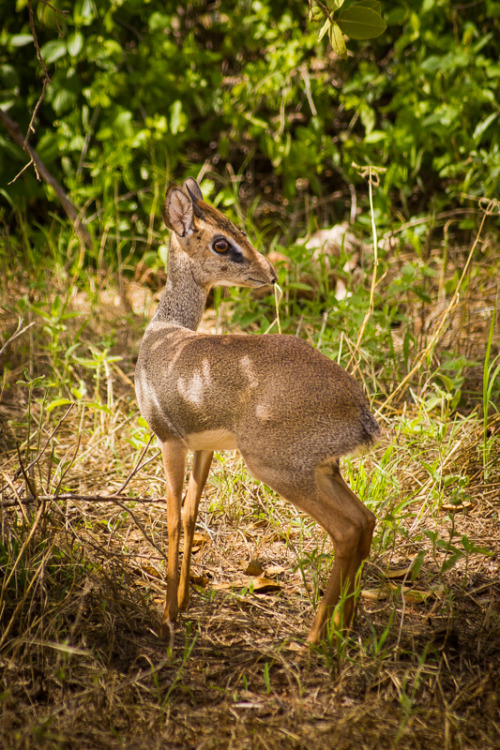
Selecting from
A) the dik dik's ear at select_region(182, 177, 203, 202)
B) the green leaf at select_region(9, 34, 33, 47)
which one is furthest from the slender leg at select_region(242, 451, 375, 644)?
the green leaf at select_region(9, 34, 33, 47)

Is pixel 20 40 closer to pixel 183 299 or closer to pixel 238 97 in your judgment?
pixel 238 97

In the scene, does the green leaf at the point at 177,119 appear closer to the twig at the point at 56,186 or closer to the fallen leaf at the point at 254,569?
the twig at the point at 56,186

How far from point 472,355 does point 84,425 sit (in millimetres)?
2267

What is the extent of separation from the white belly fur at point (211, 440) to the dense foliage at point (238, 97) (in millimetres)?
2972

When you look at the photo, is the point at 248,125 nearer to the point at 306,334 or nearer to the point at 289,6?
the point at 289,6

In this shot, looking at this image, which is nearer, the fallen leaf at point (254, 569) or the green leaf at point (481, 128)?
the fallen leaf at point (254, 569)

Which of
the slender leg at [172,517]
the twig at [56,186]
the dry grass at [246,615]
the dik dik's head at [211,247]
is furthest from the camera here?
the twig at [56,186]

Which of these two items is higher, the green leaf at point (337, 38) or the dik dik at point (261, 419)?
the green leaf at point (337, 38)

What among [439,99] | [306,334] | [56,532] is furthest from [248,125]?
[56,532]

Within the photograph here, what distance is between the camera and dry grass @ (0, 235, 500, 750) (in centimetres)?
195

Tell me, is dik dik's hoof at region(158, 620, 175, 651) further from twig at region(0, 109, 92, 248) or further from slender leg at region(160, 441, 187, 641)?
twig at region(0, 109, 92, 248)

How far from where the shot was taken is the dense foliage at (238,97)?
16.1 feet

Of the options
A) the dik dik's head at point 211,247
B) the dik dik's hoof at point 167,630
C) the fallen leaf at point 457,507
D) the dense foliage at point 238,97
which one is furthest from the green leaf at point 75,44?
the dik dik's hoof at point 167,630

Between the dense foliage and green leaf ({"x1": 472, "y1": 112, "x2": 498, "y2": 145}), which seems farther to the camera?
the dense foliage
